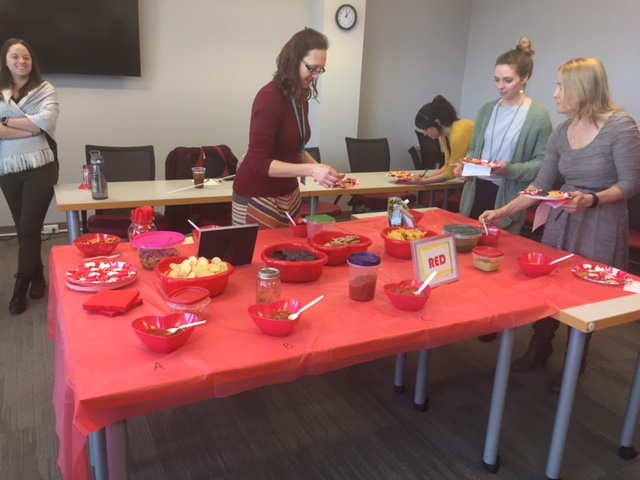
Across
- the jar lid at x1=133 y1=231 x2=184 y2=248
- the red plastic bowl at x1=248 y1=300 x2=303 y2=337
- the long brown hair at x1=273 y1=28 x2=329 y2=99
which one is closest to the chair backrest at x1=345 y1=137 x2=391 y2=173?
the long brown hair at x1=273 y1=28 x2=329 y2=99

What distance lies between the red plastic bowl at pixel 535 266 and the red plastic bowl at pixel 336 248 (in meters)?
0.54

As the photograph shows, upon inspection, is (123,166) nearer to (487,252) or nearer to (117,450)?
(487,252)

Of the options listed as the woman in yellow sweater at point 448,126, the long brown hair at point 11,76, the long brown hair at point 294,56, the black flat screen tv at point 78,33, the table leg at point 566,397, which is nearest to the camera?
the table leg at point 566,397

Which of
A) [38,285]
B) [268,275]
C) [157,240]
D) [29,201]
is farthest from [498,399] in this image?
[38,285]

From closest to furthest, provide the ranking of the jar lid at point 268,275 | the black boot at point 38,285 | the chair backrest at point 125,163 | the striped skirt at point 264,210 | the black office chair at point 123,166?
1. the jar lid at point 268,275
2. the striped skirt at point 264,210
3. the black boot at point 38,285
4. the black office chair at point 123,166
5. the chair backrest at point 125,163

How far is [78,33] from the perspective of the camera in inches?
167

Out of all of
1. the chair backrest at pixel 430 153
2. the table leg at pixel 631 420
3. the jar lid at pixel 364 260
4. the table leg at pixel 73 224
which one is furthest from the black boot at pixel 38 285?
the chair backrest at pixel 430 153

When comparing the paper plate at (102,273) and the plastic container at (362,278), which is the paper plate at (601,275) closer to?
the plastic container at (362,278)

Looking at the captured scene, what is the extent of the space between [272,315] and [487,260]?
0.86 meters

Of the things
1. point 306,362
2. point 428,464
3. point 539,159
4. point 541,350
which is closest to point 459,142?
point 539,159

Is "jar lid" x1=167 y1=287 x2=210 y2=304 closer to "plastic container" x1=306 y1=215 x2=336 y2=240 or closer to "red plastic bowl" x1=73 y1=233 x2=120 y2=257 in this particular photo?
"red plastic bowl" x1=73 y1=233 x2=120 y2=257

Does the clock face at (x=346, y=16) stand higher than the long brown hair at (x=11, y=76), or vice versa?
the clock face at (x=346, y=16)

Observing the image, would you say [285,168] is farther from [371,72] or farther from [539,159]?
[371,72]

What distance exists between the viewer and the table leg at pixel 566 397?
5.32 ft
